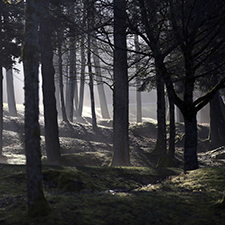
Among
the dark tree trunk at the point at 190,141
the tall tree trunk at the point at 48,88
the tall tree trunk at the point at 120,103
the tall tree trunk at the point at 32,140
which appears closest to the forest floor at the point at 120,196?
the tall tree trunk at the point at 32,140

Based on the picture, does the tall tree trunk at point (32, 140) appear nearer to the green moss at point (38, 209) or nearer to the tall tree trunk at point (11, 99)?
the green moss at point (38, 209)

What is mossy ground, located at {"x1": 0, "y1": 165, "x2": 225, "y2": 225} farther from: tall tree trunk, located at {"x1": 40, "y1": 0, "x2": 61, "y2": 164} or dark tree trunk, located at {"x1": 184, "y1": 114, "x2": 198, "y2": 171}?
tall tree trunk, located at {"x1": 40, "y1": 0, "x2": 61, "y2": 164}

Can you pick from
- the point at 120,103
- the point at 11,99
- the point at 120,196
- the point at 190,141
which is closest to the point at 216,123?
the point at 120,103

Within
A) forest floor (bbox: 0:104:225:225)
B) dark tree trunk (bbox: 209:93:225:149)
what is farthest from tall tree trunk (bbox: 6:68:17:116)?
forest floor (bbox: 0:104:225:225)

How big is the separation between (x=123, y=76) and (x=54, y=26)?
15.3ft

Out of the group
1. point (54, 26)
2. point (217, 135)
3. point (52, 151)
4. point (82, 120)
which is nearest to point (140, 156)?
point (52, 151)

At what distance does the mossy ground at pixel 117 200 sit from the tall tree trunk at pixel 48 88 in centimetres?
407

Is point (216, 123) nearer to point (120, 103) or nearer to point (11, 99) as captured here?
point (120, 103)

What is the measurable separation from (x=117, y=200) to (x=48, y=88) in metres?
7.95

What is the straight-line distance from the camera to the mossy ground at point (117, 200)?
14.0 ft

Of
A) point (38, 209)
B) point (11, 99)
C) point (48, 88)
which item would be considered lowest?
point (38, 209)

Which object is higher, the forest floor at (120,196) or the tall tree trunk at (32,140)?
the tall tree trunk at (32,140)

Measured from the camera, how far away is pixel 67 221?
4.06 meters

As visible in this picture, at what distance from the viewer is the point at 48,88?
39.4 feet
